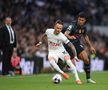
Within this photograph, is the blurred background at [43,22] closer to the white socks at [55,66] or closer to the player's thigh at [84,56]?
the player's thigh at [84,56]

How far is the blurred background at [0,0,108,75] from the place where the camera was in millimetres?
25422

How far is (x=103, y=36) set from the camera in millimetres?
33812

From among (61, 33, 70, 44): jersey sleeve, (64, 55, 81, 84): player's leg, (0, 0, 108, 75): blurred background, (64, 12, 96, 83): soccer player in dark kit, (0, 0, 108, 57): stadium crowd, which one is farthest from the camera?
(0, 0, 108, 57): stadium crowd

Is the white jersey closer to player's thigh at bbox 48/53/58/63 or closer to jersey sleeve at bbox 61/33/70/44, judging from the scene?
jersey sleeve at bbox 61/33/70/44

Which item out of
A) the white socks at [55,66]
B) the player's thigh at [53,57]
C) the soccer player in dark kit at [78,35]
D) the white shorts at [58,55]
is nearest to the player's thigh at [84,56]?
the soccer player in dark kit at [78,35]

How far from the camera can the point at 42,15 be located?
3197 cm

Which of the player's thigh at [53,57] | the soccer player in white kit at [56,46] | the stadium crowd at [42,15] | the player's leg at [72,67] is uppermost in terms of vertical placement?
the stadium crowd at [42,15]

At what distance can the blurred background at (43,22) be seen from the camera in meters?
25.4

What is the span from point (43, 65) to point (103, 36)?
361 inches

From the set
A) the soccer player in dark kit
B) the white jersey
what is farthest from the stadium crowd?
the white jersey

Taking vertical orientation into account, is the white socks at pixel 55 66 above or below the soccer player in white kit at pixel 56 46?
below

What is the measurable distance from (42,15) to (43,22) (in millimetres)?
912

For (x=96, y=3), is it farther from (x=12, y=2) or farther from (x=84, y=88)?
(x=84, y=88)

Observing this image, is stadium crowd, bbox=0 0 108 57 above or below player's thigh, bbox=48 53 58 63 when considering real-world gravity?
above
